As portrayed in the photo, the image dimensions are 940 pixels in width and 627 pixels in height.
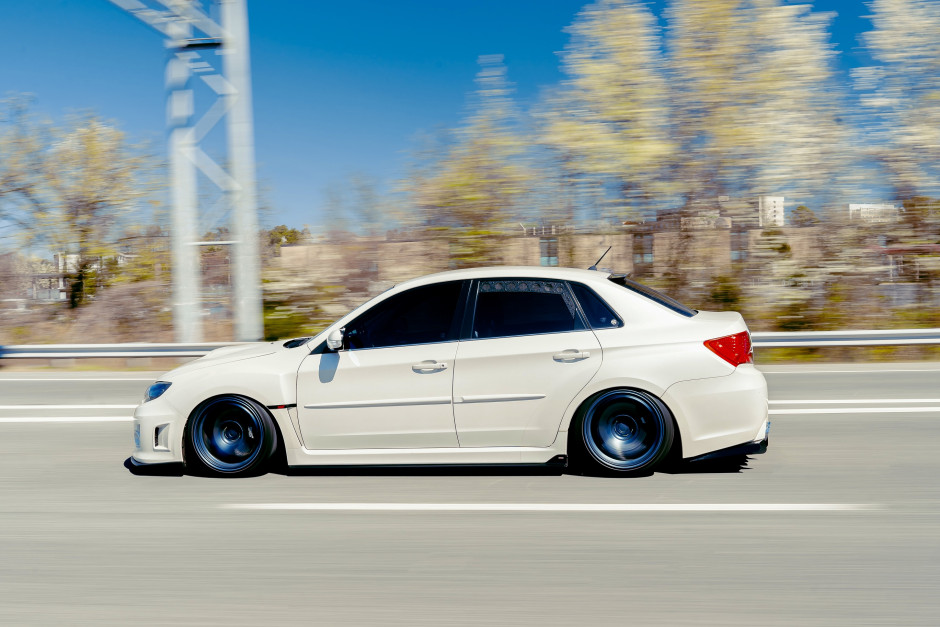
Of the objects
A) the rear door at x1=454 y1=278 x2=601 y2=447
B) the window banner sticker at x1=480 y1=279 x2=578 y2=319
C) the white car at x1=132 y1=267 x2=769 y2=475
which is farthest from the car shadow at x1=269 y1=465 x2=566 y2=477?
the window banner sticker at x1=480 y1=279 x2=578 y2=319

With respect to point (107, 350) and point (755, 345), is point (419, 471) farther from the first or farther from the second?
point (107, 350)

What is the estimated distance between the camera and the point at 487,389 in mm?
5469

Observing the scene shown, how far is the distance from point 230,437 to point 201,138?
927cm

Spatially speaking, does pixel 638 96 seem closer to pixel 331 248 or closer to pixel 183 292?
pixel 331 248

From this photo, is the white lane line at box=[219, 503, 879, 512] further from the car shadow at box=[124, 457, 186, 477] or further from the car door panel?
the car shadow at box=[124, 457, 186, 477]

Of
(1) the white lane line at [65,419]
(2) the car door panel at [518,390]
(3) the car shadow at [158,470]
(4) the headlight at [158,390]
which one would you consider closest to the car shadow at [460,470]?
(3) the car shadow at [158,470]

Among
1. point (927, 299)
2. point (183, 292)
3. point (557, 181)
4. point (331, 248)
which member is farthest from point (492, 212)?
point (927, 299)

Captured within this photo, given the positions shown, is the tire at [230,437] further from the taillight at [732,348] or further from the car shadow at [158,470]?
the taillight at [732,348]

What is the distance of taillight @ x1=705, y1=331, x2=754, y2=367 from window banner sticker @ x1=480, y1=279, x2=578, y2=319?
0.99 meters

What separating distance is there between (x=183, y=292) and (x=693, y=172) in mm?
9334

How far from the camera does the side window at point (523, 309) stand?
5.64 metres

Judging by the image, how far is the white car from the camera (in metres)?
5.42

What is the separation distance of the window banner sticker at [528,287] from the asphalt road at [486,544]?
1.27 m

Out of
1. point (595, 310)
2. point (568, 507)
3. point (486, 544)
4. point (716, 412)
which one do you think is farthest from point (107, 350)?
point (716, 412)
